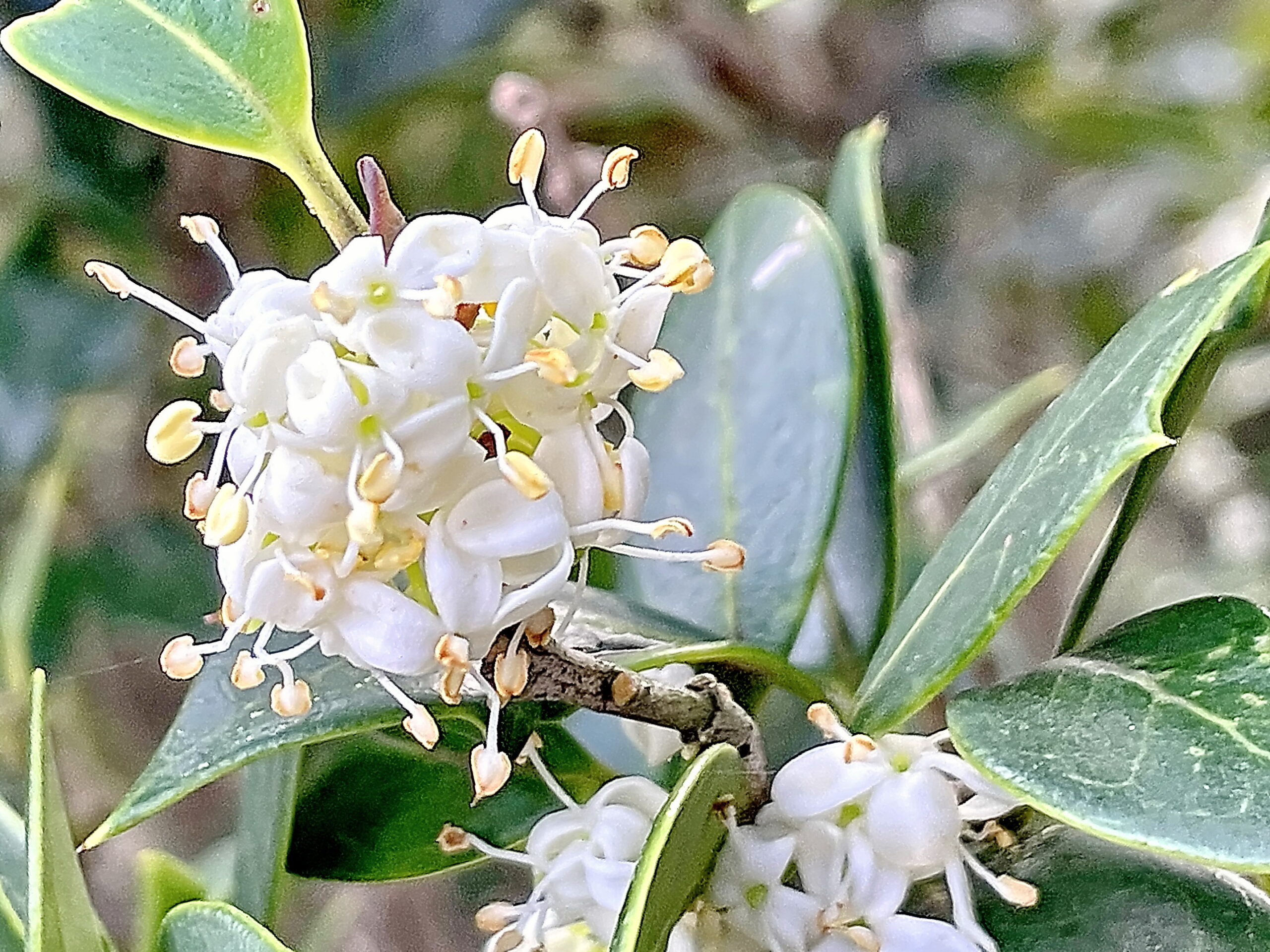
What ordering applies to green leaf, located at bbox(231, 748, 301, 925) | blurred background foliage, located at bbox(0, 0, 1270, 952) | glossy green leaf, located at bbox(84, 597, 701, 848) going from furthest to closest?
blurred background foliage, located at bbox(0, 0, 1270, 952) → green leaf, located at bbox(231, 748, 301, 925) → glossy green leaf, located at bbox(84, 597, 701, 848)

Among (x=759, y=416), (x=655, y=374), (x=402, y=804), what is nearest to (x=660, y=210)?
(x=759, y=416)

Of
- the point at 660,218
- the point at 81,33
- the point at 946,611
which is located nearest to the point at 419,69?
the point at 660,218

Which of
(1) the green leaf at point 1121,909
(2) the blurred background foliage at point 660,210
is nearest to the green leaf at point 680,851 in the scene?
(1) the green leaf at point 1121,909

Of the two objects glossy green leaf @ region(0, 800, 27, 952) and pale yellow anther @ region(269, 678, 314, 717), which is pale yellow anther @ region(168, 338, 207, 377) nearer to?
pale yellow anther @ region(269, 678, 314, 717)

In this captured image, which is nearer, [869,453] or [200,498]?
[200,498]

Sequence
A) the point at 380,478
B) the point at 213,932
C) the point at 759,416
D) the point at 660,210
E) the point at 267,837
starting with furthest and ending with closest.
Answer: the point at 660,210 < the point at 759,416 < the point at 267,837 < the point at 213,932 < the point at 380,478

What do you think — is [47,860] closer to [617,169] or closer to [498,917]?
[498,917]

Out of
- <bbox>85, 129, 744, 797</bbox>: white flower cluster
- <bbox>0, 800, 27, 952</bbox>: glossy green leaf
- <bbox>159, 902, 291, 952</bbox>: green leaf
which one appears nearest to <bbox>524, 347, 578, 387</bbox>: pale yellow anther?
<bbox>85, 129, 744, 797</bbox>: white flower cluster

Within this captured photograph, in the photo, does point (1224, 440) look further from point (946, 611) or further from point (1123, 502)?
point (946, 611)
